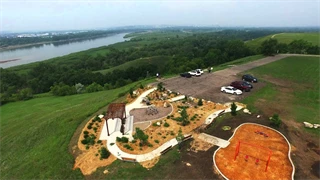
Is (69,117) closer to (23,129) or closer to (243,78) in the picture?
(23,129)

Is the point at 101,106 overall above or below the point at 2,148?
above

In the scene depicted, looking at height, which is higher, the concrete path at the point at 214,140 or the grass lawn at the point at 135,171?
the concrete path at the point at 214,140

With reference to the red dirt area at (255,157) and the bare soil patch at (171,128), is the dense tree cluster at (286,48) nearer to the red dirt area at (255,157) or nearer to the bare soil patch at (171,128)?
the bare soil patch at (171,128)

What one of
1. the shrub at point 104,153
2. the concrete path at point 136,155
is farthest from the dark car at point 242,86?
the shrub at point 104,153

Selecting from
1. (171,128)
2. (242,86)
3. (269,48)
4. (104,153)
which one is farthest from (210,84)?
(269,48)

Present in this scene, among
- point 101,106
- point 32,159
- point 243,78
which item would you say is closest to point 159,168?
point 32,159

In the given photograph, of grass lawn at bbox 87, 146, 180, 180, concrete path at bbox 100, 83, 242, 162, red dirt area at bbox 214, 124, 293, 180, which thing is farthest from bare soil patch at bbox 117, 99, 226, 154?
red dirt area at bbox 214, 124, 293, 180

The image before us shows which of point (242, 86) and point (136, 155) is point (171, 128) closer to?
point (136, 155)
